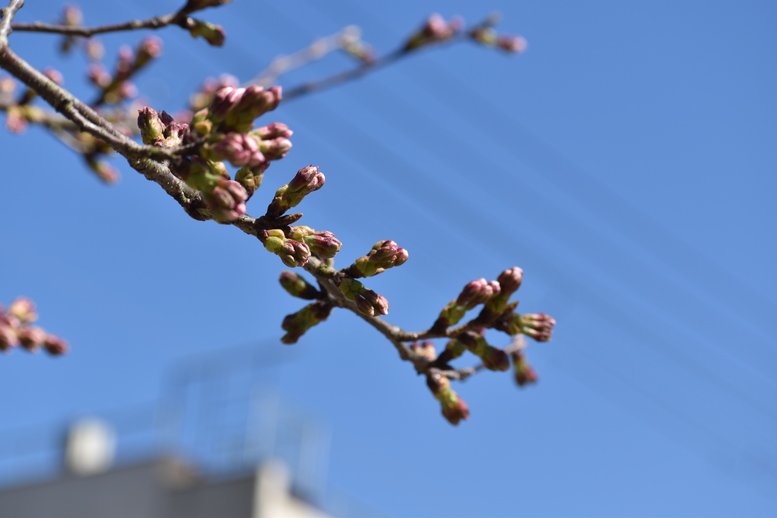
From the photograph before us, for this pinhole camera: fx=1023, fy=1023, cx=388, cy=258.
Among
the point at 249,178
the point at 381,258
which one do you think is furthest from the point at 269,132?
the point at 381,258

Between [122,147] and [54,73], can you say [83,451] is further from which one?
[122,147]

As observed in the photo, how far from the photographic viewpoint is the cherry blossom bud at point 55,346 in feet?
10.7

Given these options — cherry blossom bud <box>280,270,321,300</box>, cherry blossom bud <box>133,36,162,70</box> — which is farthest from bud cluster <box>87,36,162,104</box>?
cherry blossom bud <box>280,270,321,300</box>

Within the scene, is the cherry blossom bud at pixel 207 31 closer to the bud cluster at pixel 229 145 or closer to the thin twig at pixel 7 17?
the thin twig at pixel 7 17

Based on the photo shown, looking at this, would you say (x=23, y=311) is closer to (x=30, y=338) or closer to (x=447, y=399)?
(x=30, y=338)

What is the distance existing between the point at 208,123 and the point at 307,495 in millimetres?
12755

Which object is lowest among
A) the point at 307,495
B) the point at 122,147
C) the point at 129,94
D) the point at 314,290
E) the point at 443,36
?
the point at 122,147

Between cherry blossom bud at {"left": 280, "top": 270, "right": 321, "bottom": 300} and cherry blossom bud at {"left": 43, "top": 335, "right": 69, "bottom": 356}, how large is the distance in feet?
4.19

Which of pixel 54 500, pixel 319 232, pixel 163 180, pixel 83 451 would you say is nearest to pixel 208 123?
pixel 163 180

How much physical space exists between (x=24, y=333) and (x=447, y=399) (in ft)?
5.08

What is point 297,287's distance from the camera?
229 centimetres

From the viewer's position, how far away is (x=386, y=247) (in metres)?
2.01

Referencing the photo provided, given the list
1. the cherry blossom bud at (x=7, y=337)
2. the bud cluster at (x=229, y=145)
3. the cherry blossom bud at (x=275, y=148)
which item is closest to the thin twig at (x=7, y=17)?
the bud cluster at (x=229, y=145)

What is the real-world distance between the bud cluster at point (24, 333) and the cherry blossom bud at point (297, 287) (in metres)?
1.29
